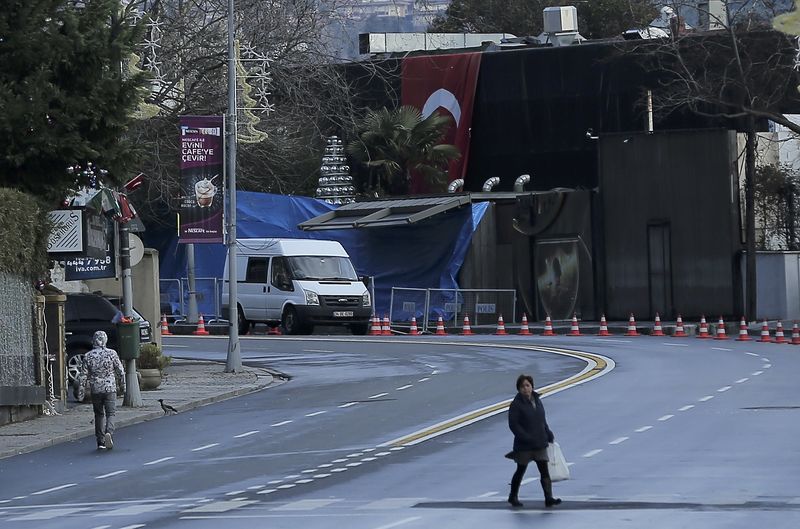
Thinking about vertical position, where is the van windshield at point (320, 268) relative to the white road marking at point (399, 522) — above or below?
above

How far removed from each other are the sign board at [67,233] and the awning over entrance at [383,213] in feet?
74.6

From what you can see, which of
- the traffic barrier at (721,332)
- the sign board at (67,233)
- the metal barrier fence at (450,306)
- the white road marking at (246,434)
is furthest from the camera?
the metal barrier fence at (450,306)

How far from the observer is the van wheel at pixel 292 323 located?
43719mm

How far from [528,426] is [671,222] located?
3376 centimetres

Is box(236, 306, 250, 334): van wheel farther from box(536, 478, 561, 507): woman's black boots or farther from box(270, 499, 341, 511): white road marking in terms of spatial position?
box(536, 478, 561, 507): woman's black boots

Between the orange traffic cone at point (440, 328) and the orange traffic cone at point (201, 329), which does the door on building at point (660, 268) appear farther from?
the orange traffic cone at point (201, 329)

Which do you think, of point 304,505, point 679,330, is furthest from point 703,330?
point 304,505

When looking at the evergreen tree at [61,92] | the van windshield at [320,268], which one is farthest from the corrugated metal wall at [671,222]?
the evergreen tree at [61,92]

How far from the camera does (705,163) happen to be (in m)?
46.2

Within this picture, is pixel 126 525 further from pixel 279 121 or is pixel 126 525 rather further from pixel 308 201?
pixel 308 201

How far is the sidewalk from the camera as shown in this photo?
21828 mm

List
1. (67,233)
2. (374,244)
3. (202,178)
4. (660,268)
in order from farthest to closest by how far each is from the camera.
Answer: (374,244) < (660,268) < (202,178) < (67,233)

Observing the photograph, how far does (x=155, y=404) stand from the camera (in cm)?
2627

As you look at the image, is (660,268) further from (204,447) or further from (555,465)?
(555,465)
